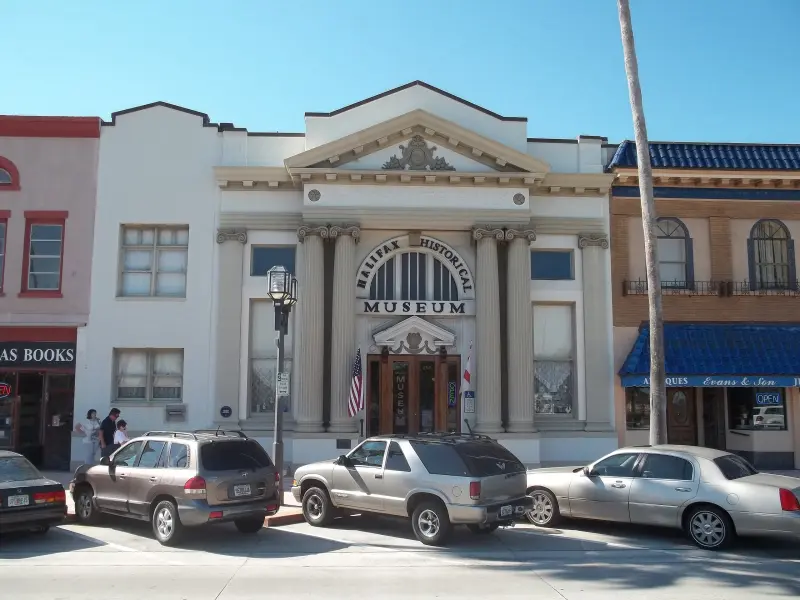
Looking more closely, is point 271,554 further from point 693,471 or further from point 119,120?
point 119,120

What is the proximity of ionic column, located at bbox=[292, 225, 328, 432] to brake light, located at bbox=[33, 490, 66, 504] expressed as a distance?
8033 mm

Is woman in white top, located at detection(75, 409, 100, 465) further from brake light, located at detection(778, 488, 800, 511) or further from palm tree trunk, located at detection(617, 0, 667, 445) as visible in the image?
brake light, located at detection(778, 488, 800, 511)

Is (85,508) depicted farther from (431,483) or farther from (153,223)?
(153,223)

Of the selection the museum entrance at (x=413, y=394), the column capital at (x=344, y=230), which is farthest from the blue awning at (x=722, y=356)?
the column capital at (x=344, y=230)

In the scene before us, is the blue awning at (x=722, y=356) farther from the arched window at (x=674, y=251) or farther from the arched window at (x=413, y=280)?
the arched window at (x=413, y=280)

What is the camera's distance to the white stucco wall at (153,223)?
19.8m

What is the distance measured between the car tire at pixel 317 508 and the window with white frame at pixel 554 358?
9312mm

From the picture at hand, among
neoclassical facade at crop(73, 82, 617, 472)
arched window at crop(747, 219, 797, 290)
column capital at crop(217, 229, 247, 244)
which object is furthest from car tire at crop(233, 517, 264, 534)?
arched window at crop(747, 219, 797, 290)

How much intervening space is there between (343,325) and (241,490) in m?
8.61

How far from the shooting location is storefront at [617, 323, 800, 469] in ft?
63.4

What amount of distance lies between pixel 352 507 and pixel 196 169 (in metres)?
12.1

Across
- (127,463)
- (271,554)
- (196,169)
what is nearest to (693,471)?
(271,554)

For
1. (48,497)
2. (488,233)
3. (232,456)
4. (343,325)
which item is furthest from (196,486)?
(488,233)

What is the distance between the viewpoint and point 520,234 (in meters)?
20.0
